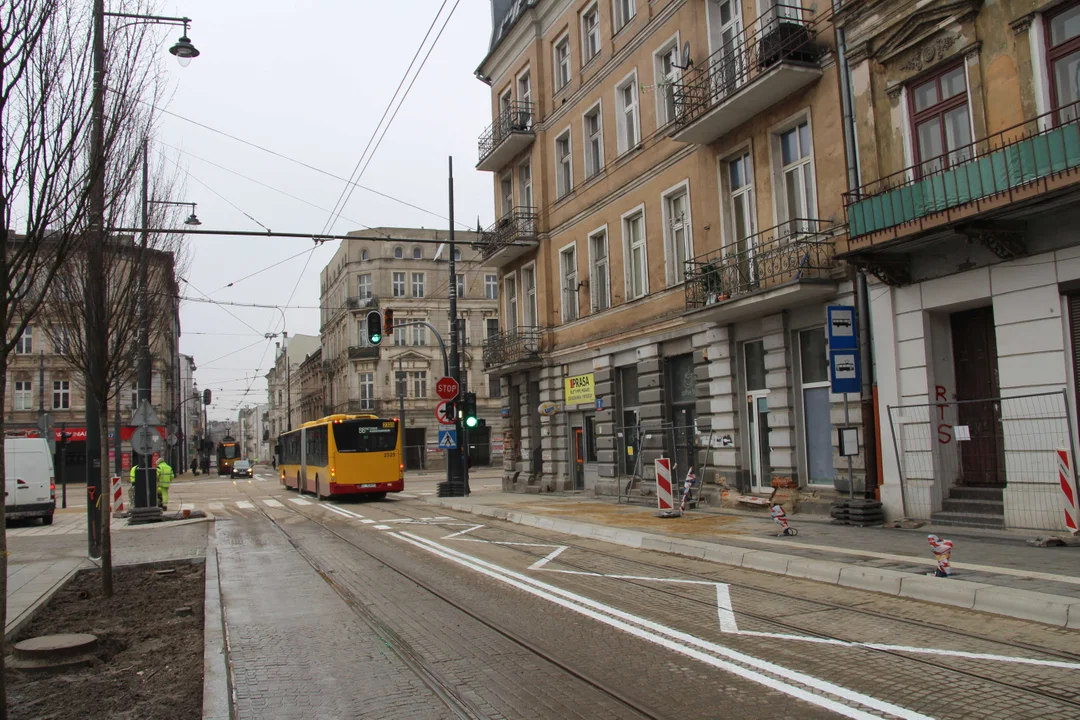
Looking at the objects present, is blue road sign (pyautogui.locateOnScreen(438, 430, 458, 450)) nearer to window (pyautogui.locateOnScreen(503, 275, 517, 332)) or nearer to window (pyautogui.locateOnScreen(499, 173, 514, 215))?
window (pyautogui.locateOnScreen(503, 275, 517, 332))

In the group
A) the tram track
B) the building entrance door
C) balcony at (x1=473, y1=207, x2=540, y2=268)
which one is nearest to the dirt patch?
the tram track

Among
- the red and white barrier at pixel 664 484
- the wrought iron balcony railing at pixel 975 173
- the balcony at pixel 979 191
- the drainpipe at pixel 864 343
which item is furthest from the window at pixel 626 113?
the balcony at pixel 979 191

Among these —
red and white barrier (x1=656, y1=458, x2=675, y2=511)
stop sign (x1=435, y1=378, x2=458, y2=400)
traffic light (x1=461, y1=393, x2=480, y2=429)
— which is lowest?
red and white barrier (x1=656, y1=458, x2=675, y2=511)

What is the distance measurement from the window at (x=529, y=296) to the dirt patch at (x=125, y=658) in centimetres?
1839

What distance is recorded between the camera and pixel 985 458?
12680 mm

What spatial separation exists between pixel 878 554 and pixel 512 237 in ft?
61.5

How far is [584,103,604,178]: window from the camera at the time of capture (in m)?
24.0

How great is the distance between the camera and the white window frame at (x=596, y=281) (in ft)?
75.8

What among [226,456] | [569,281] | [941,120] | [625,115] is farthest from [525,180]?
[226,456]

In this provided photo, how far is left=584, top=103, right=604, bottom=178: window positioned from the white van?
16466 mm

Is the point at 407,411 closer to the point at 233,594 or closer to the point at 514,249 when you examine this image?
the point at 514,249

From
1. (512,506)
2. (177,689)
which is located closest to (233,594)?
(177,689)

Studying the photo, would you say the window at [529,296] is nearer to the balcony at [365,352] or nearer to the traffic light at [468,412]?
the traffic light at [468,412]

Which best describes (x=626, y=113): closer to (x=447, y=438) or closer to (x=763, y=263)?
(x=763, y=263)
